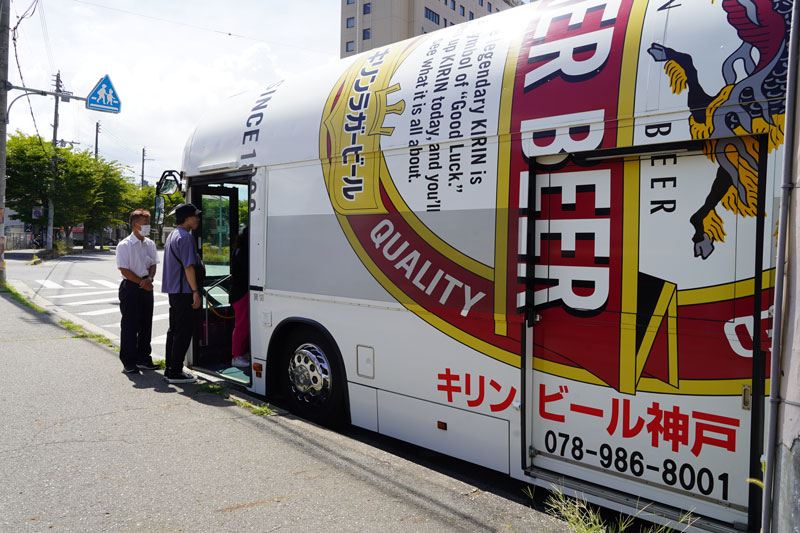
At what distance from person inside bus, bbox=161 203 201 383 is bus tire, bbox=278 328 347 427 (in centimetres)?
171

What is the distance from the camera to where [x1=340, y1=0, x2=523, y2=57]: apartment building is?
63.4 m

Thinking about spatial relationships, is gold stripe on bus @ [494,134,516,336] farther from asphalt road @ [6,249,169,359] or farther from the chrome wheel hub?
asphalt road @ [6,249,169,359]

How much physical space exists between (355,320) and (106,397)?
9.82 ft

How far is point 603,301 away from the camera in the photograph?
11.2ft

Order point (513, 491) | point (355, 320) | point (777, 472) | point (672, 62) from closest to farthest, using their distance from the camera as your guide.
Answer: point (777, 472) < point (672, 62) < point (513, 491) < point (355, 320)

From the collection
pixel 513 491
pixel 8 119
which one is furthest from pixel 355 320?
pixel 8 119

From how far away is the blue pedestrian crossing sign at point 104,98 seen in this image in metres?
16.2

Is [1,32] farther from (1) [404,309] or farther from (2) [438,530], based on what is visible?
(2) [438,530]

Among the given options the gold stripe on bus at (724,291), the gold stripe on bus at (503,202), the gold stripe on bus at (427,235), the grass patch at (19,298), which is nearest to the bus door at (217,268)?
the gold stripe on bus at (427,235)

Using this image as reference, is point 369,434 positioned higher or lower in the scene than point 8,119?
lower

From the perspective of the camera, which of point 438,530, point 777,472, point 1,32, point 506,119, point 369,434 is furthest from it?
point 1,32

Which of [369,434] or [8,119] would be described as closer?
[369,434]

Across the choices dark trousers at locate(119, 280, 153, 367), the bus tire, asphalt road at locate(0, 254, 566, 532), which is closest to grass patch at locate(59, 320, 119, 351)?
dark trousers at locate(119, 280, 153, 367)

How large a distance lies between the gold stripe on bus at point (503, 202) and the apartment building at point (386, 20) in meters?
61.3
